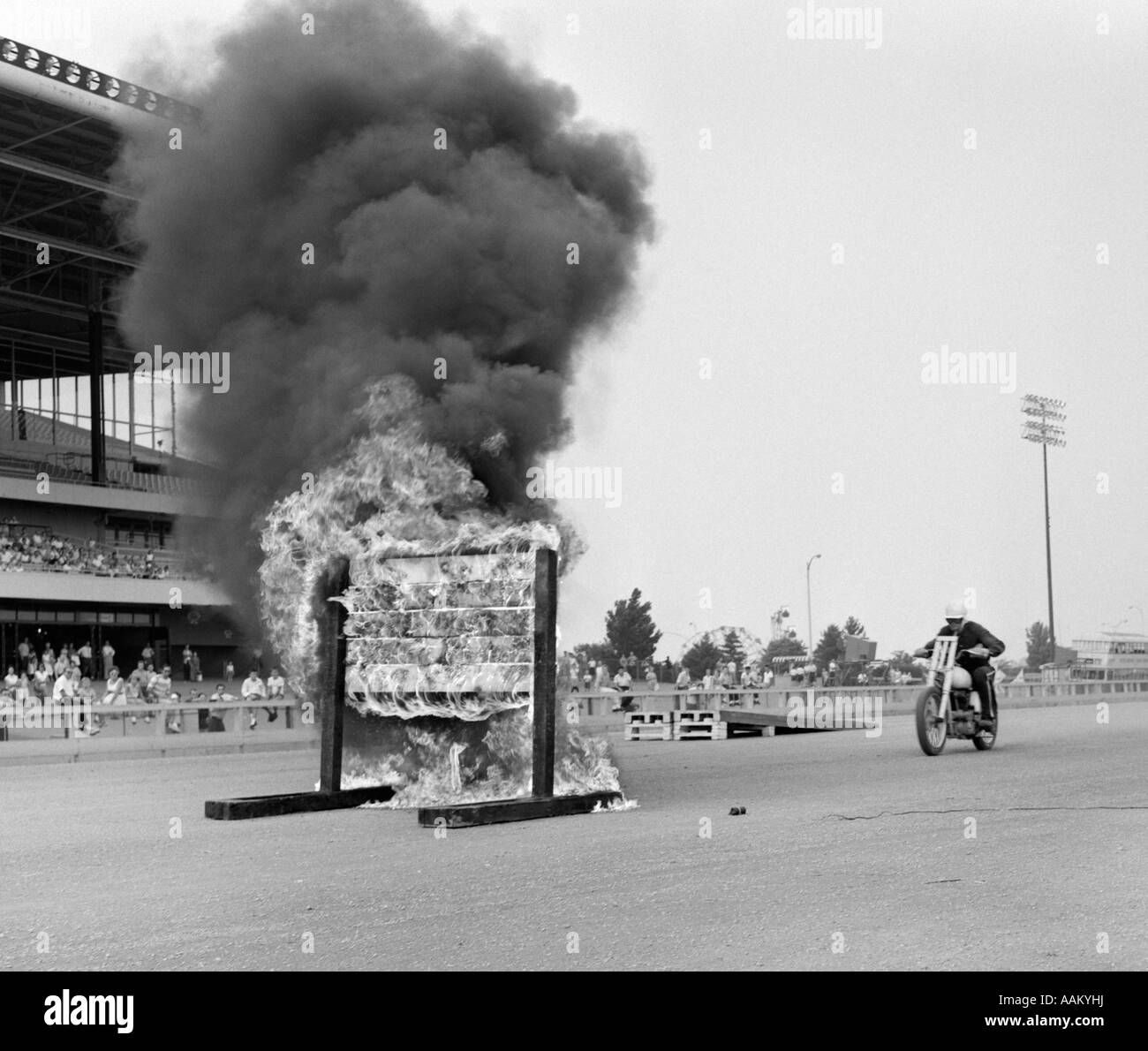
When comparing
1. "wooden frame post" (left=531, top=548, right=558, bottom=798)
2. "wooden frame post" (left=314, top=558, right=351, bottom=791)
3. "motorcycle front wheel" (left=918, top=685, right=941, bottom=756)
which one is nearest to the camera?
"wooden frame post" (left=531, top=548, right=558, bottom=798)

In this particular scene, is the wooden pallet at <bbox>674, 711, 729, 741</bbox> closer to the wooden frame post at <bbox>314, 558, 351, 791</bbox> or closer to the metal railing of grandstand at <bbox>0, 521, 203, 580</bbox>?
the wooden frame post at <bbox>314, 558, 351, 791</bbox>

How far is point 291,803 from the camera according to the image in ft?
42.1

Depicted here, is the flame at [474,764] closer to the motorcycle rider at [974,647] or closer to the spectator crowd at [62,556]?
the motorcycle rider at [974,647]

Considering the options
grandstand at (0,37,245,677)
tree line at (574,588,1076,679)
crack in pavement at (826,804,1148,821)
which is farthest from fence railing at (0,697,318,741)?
tree line at (574,588,1076,679)

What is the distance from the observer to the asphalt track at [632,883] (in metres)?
6.80

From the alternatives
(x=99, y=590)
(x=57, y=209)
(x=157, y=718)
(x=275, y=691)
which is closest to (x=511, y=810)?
(x=157, y=718)

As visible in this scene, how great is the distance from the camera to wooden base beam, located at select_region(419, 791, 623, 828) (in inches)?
444

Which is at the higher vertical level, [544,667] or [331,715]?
[544,667]

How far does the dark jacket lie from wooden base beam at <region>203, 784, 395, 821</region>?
766cm

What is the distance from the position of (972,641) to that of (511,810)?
840 centimetres

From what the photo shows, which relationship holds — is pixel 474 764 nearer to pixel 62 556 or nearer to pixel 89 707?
pixel 89 707
